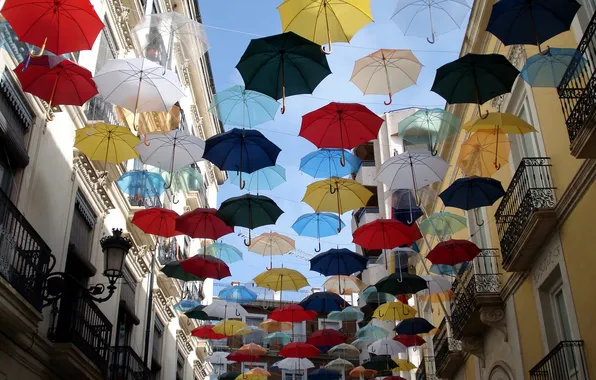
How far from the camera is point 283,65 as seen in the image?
383 inches

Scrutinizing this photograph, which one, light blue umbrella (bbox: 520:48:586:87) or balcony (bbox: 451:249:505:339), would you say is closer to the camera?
light blue umbrella (bbox: 520:48:586:87)

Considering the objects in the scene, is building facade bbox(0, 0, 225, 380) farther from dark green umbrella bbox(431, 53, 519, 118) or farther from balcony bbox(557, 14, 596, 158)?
balcony bbox(557, 14, 596, 158)

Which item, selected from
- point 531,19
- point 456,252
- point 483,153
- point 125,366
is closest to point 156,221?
point 125,366

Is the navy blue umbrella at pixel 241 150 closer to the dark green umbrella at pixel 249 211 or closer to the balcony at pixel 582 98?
the dark green umbrella at pixel 249 211

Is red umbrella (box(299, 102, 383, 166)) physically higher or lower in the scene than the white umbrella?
higher

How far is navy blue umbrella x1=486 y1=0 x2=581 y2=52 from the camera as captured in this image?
8633 millimetres

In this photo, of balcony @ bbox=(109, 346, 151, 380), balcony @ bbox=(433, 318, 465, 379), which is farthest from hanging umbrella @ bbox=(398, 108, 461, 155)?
balcony @ bbox=(109, 346, 151, 380)

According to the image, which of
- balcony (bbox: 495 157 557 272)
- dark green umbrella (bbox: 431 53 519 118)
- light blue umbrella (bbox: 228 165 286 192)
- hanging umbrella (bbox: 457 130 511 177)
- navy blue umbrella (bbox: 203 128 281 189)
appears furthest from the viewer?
light blue umbrella (bbox: 228 165 286 192)

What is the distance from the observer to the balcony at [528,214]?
1097 centimetres

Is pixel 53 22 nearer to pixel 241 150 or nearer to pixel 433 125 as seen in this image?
pixel 241 150

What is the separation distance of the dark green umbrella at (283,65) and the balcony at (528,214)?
4.05m

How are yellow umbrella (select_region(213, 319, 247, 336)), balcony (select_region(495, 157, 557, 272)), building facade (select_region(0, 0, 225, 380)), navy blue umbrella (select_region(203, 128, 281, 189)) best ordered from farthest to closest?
yellow umbrella (select_region(213, 319, 247, 336)) < navy blue umbrella (select_region(203, 128, 281, 189)) < balcony (select_region(495, 157, 557, 272)) < building facade (select_region(0, 0, 225, 380))

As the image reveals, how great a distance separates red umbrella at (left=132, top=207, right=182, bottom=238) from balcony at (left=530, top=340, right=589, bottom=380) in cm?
697

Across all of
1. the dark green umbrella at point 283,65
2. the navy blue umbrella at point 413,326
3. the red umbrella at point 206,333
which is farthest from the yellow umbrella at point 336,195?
the red umbrella at point 206,333
